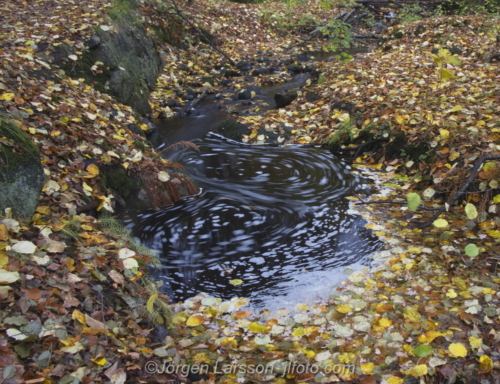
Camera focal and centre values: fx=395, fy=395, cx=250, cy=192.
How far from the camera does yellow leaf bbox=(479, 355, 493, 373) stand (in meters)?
2.53

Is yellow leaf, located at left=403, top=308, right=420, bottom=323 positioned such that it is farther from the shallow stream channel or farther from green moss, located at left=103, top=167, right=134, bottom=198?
green moss, located at left=103, top=167, right=134, bottom=198

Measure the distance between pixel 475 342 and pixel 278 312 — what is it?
1.44m

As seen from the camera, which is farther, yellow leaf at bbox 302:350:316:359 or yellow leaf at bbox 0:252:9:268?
yellow leaf at bbox 302:350:316:359

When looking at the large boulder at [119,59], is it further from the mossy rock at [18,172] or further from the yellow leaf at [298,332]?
the yellow leaf at [298,332]

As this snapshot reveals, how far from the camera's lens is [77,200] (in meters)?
4.00

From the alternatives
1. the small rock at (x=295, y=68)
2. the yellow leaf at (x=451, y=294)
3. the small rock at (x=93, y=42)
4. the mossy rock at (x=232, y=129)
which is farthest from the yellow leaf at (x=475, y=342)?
the small rock at (x=295, y=68)

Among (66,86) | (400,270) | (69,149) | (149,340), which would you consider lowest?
(400,270)

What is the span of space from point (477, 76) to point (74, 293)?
23.8 feet

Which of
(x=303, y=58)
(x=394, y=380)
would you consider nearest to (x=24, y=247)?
(x=394, y=380)

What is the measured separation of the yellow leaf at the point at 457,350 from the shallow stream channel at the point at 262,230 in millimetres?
1089

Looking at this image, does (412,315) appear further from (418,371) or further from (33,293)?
(33,293)

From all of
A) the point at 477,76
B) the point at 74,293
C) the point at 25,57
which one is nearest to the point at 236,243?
the point at 74,293

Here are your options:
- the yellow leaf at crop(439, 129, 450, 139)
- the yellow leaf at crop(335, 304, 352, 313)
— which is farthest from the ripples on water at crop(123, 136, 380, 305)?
the yellow leaf at crop(439, 129, 450, 139)

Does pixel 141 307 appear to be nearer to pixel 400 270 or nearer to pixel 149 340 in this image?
pixel 149 340
